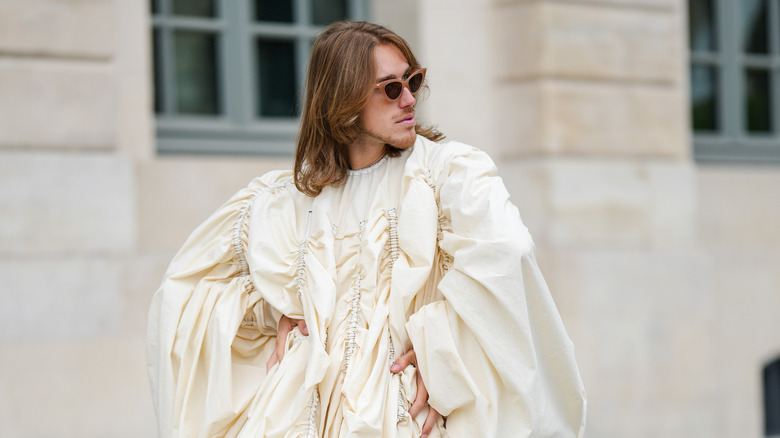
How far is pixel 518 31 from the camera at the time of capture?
7.30 m

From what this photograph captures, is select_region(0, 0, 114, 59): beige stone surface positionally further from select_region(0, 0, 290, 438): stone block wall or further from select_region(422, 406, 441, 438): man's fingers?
select_region(422, 406, 441, 438): man's fingers

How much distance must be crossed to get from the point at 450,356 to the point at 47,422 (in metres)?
3.92

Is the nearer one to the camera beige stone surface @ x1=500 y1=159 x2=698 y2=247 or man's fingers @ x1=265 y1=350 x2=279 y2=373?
man's fingers @ x1=265 y1=350 x2=279 y2=373

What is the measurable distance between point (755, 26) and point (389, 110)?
672cm

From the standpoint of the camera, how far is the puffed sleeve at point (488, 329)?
259 cm

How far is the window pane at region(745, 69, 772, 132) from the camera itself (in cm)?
873

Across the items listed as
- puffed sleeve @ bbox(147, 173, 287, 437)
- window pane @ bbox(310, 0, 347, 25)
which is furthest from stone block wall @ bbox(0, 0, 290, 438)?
puffed sleeve @ bbox(147, 173, 287, 437)

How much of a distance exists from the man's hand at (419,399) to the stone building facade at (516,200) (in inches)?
145

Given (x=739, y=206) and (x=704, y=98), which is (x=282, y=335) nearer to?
(x=739, y=206)

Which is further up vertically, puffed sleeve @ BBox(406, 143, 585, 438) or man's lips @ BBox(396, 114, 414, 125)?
man's lips @ BBox(396, 114, 414, 125)

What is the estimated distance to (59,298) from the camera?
19.4ft

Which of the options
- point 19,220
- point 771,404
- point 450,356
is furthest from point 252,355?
point 771,404

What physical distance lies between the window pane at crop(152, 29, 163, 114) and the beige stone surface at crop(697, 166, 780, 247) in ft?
12.9

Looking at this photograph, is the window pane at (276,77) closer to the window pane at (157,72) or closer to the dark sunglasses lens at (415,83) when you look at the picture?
the window pane at (157,72)
